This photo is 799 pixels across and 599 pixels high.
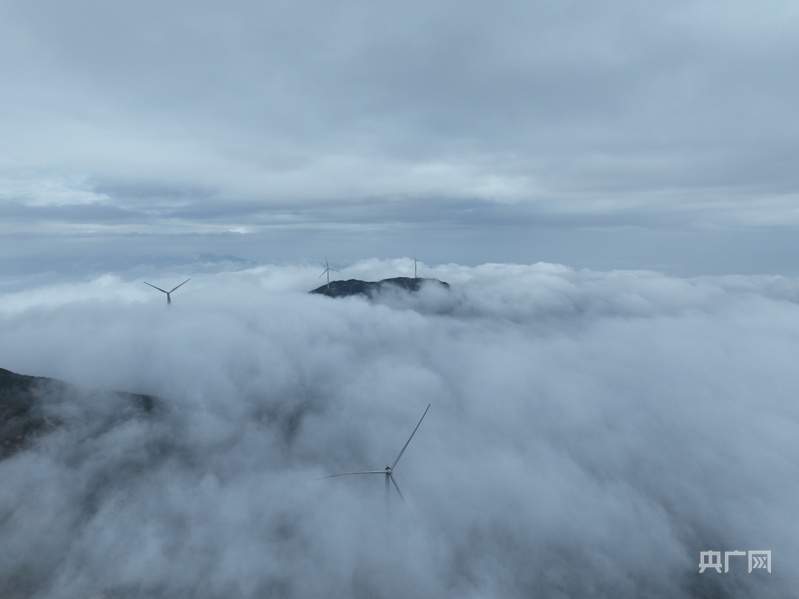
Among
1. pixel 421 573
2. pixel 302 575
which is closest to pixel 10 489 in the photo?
pixel 302 575

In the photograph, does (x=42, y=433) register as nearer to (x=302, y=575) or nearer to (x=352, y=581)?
(x=302, y=575)

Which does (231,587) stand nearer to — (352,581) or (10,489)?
(352,581)

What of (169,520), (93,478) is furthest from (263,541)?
(93,478)

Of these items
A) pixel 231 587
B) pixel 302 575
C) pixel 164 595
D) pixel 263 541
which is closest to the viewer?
pixel 164 595

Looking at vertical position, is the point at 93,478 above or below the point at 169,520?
above

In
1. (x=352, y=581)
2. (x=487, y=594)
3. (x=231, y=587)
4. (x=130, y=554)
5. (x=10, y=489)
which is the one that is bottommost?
(x=487, y=594)

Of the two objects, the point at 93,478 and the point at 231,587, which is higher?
the point at 93,478

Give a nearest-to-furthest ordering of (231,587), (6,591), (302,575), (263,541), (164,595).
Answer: (6,591), (164,595), (231,587), (302,575), (263,541)

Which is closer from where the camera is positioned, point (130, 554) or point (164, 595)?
point (164, 595)

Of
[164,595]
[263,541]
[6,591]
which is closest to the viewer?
[6,591]
